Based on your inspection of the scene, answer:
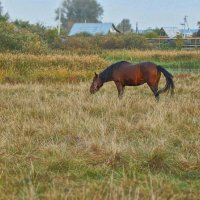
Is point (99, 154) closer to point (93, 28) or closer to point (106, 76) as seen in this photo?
point (106, 76)

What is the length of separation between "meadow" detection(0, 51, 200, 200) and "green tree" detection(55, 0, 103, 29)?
347 ft

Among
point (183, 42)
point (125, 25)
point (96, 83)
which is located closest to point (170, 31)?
point (183, 42)

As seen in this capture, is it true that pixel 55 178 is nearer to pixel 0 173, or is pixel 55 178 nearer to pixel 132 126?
pixel 0 173

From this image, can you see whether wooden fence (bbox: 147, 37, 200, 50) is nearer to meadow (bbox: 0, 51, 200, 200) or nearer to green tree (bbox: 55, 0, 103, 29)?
meadow (bbox: 0, 51, 200, 200)

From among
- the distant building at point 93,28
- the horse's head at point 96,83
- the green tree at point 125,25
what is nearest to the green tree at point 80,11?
the green tree at point 125,25

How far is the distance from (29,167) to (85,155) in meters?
0.78

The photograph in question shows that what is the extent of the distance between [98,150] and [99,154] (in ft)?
0.43

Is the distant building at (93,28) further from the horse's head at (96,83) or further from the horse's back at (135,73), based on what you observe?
the horse's back at (135,73)

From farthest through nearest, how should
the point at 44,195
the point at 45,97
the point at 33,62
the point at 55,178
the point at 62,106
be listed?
the point at 33,62, the point at 45,97, the point at 62,106, the point at 55,178, the point at 44,195

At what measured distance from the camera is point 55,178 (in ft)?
14.3

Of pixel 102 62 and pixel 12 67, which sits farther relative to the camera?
pixel 102 62

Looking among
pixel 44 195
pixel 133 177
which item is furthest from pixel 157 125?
pixel 44 195

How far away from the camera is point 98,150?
5188 mm

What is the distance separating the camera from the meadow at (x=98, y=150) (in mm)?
4031
